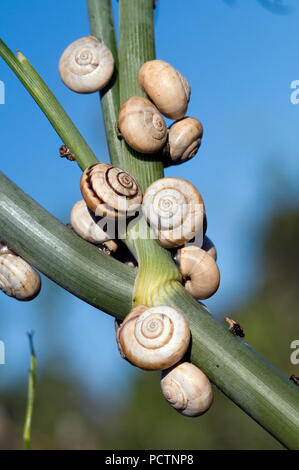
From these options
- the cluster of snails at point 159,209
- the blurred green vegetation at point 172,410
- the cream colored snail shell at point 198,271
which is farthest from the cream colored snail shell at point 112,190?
the blurred green vegetation at point 172,410

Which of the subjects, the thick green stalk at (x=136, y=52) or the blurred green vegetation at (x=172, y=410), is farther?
the blurred green vegetation at (x=172, y=410)

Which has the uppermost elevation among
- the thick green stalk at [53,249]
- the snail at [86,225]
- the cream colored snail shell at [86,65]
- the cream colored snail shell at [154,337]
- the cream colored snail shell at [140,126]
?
the cream colored snail shell at [86,65]

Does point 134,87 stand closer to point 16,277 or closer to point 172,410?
point 16,277

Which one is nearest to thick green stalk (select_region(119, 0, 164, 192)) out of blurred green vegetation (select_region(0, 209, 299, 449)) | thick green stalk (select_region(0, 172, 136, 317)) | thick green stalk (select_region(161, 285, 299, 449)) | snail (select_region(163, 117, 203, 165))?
snail (select_region(163, 117, 203, 165))

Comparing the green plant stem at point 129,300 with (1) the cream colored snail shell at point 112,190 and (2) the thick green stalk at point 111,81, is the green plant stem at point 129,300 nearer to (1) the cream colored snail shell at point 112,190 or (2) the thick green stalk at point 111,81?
(1) the cream colored snail shell at point 112,190

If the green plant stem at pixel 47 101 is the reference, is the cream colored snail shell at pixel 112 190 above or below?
below

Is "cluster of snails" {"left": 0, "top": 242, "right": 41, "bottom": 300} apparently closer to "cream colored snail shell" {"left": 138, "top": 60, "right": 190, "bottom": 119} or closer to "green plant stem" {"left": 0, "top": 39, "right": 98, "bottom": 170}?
"green plant stem" {"left": 0, "top": 39, "right": 98, "bottom": 170}

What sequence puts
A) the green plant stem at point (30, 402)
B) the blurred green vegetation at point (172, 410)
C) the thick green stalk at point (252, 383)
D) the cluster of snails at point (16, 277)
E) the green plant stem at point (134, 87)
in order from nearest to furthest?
the green plant stem at point (30, 402)
the thick green stalk at point (252, 383)
the green plant stem at point (134, 87)
the cluster of snails at point (16, 277)
the blurred green vegetation at point (172, 410)
